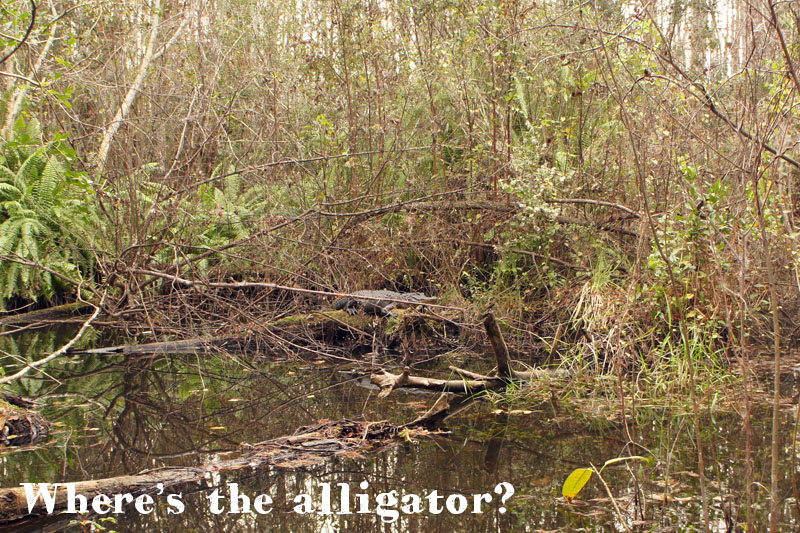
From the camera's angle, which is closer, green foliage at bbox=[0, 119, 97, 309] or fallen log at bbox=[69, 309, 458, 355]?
fallen log at bbox=[69, 309, 458, 355]

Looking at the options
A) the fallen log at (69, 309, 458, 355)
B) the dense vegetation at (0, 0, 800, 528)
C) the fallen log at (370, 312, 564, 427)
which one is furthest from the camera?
the fallen log at (69, 309, 458, 355)

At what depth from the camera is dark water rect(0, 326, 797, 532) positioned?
3.68 metres

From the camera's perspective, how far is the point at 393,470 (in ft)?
14.6

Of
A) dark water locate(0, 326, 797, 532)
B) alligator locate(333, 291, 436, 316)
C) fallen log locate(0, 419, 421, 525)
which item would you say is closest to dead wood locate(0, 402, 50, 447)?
dark water locate(0, 326, 797, 532)

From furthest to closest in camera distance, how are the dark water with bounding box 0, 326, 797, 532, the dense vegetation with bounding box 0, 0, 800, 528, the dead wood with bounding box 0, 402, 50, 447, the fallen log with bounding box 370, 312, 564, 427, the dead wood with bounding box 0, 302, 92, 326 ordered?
the dead wood with bounding box 0, 302, 92, 326 → the dense vegetation with bounding box 0, 0, 800, 528 → the fallen log with bounding box 370, 312, 564, 427 → the dead wood with bounding box 0, 402, 50, 447 → the dark water with bounding box 0, 326, 797, 532

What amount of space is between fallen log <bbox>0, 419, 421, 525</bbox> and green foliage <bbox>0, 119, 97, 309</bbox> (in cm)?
598

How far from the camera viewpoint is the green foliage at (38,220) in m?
10.2

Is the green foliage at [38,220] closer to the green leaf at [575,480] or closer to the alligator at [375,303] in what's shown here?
the alligator at [375,303]

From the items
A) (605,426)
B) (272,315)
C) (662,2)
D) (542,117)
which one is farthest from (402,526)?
(662,2)

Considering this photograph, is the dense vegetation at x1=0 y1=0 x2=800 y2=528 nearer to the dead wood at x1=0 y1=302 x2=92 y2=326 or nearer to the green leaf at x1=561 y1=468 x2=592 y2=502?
the dead wood at x1=0 y1=302 x2=92 y2=326

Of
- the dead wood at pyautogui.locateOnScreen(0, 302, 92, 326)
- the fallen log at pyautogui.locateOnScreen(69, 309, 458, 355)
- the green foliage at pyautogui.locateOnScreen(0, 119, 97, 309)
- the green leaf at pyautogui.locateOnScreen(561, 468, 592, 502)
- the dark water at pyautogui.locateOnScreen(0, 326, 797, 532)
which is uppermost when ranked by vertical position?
the green foliage at pyautogui.locateOnScreen(0, 119, 97, 309)

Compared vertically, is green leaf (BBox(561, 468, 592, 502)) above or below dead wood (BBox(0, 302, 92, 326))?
below

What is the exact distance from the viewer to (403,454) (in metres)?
4.77

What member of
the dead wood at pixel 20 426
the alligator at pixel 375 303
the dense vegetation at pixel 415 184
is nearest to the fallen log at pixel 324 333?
the alligator at pixel 375 303
